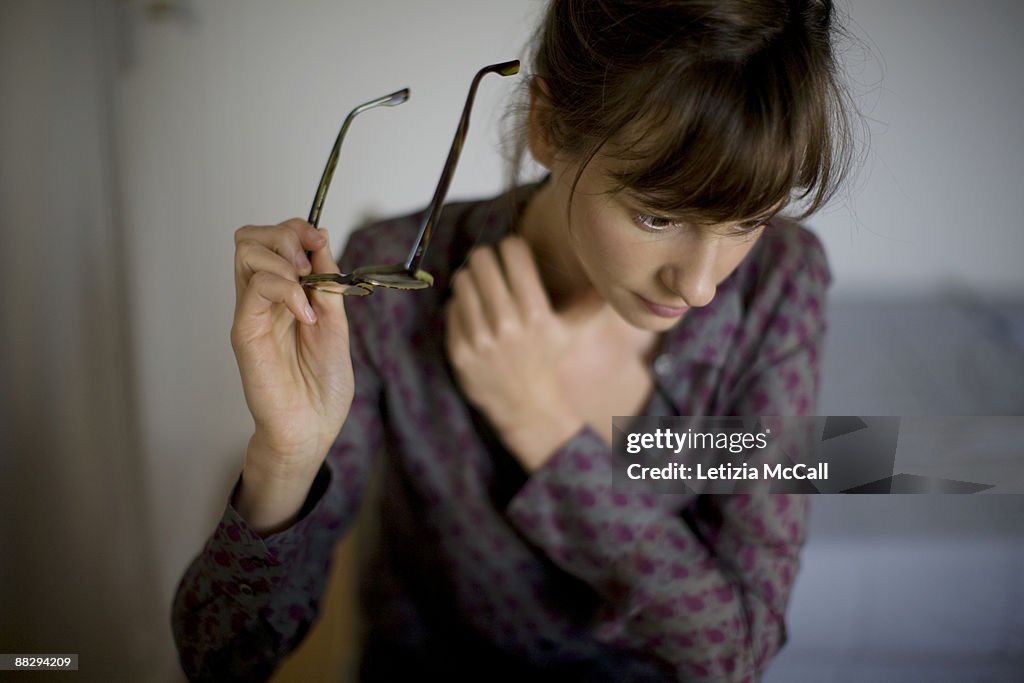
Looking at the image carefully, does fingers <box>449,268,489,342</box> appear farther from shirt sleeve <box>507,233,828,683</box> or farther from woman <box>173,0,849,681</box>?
shirt sleeve <box>507,233,828,683</box>

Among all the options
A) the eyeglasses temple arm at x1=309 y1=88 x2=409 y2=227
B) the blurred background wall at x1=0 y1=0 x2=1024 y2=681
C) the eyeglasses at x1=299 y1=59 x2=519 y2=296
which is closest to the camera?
the eyeglasses at x1=299 y1=59 x2=519 y2=296

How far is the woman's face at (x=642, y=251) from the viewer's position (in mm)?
370

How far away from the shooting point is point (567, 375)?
0.57 m

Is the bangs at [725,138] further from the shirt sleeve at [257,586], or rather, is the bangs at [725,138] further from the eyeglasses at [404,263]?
the shirt sleeve at [257,586]

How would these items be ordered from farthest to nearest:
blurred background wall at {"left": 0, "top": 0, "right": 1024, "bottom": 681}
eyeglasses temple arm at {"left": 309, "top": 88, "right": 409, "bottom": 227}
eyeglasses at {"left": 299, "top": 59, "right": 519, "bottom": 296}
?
blurred background wall at {"left": 0, "top": 0, "right": 1024, "bottom": 681}
eyeglasses temple arm at {"left": 309, "top": 88, "right": 409, "bottom": 227}
eyeglasses at {"left": 299, "top": 59, "right": 519, "bottom": 296}

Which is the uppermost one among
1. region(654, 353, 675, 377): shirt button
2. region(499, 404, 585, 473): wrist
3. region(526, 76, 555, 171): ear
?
region(526, 76, 555, 171): ear

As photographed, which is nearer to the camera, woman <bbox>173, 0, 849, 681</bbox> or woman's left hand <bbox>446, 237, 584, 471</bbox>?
woman <bbox>173, 0, 849, 681</bbox>

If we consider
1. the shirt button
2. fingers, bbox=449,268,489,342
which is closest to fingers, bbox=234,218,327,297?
fingers, bbox=449,268,489,342

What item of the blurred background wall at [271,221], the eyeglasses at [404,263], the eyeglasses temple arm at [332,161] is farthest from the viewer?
the blurred background wall at [271,221]

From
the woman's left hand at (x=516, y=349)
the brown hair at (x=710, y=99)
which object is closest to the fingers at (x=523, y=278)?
the woman's left hand at (x=516, y=349)

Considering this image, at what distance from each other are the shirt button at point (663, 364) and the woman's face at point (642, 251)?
0.37ft

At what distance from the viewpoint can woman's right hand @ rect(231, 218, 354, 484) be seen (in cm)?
35

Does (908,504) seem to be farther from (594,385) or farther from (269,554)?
(269,554)

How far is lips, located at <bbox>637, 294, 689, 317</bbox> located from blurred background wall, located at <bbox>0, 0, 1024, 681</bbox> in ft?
0.57
